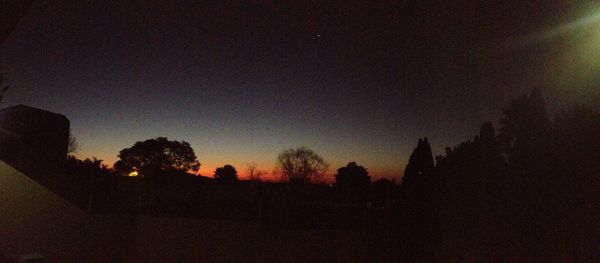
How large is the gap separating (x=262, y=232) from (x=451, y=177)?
120 inches

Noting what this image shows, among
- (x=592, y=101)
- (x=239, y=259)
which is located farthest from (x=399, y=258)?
(x=592, y=101)

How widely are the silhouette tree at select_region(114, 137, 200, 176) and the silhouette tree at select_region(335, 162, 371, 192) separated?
13.5 metres

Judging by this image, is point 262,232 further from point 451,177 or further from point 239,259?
point 451,177

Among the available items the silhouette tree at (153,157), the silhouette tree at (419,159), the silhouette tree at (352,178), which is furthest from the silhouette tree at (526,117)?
the silhouette tree at (153,157)

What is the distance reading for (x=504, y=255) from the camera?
14.7ft

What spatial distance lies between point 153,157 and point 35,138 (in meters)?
22.8

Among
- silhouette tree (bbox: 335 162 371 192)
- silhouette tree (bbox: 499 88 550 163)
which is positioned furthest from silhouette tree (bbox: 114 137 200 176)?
silhouette tree (bbox: 499 88 550 163)

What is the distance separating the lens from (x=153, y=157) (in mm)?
39406

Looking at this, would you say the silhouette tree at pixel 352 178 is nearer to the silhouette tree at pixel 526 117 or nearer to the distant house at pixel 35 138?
the silhouette tree at pixel 526 117

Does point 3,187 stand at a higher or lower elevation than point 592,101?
lower

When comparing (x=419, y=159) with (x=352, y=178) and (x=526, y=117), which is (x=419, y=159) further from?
(x=352, y=178)

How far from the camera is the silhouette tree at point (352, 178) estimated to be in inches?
1413

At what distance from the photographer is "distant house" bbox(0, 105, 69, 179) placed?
617 inches

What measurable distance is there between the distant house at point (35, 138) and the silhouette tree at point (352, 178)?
21.3m
